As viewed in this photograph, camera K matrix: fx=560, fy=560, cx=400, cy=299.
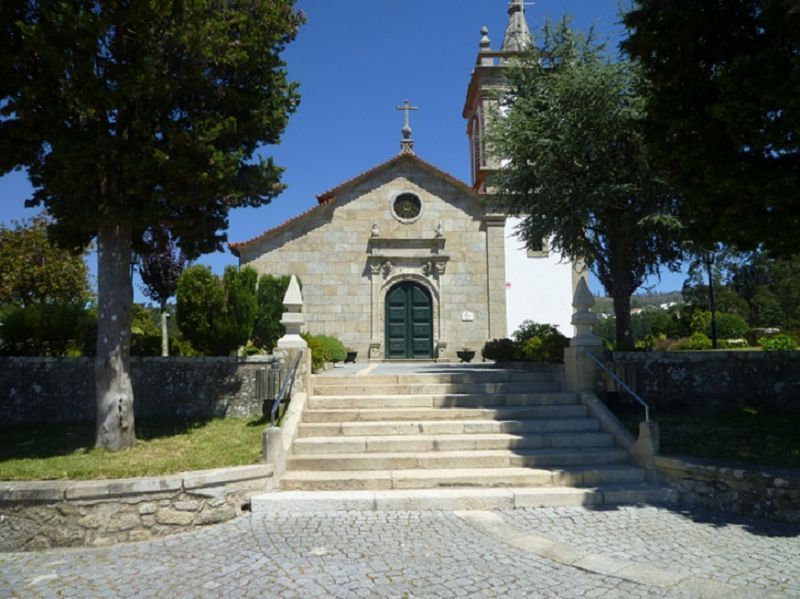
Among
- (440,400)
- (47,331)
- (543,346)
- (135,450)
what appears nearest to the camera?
(135,450)

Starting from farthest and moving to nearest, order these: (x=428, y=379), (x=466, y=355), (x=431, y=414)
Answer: (x=466, y=355) < (x=428, y=379) < (x=431, y=414)

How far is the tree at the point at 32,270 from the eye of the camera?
19.0 metres

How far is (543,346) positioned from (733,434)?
12.9ft

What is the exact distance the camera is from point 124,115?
316 inches

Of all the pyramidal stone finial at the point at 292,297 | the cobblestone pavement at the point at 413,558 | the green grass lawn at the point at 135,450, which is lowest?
the cobblestone pavement at the point at 413,558

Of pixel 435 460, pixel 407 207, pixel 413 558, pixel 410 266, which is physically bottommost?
pixel 413 558

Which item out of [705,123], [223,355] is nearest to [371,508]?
[223,355]

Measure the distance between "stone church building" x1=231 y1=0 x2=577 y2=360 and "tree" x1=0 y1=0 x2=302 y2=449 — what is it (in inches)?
427

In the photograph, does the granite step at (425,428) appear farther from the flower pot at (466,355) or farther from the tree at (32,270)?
the tree at (32,270)

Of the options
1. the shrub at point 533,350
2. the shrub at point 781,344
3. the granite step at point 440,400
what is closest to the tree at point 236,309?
the granite step at point 440,400

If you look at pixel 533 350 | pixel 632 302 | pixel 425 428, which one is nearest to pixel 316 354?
pixel 425 428

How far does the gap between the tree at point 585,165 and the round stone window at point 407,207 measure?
296 inches

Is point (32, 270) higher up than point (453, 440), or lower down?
higher up

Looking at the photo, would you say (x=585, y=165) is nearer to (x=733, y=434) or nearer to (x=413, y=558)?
(x=733, y=434)
